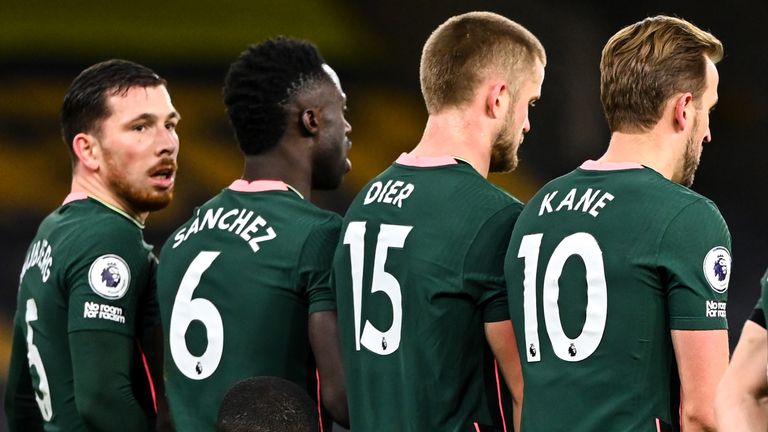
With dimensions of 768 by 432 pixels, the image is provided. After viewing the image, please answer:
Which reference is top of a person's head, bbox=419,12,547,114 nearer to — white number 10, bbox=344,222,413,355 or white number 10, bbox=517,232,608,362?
white number 10, bbox=344,222,413,355

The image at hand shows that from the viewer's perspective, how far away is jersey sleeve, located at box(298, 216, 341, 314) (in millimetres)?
3699

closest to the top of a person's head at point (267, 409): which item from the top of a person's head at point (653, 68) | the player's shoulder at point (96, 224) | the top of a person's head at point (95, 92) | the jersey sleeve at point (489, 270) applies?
the jersey sleeve at point (489, 270)

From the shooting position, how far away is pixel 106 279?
13.3 ft

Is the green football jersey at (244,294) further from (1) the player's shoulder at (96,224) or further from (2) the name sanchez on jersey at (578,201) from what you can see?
(2) the name sanchez on jersey at (578,201)

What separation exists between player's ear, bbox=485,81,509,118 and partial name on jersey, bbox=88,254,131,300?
4.05 feet

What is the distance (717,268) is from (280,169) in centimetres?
131

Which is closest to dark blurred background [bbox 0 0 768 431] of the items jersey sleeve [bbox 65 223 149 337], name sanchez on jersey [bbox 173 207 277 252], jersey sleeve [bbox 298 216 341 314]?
jersey sleeve [bbox 65 223 149 337]

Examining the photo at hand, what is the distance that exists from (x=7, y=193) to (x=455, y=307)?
20.6 ft

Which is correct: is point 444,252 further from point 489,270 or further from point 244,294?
point 244,294

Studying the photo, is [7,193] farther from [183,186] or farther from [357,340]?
[357,340]

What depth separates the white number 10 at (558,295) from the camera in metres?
3.17

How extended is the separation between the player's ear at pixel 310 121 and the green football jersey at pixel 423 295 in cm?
38

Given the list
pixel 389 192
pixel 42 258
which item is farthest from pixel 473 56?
pixel 42 258

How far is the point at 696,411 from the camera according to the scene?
304 centimetres
